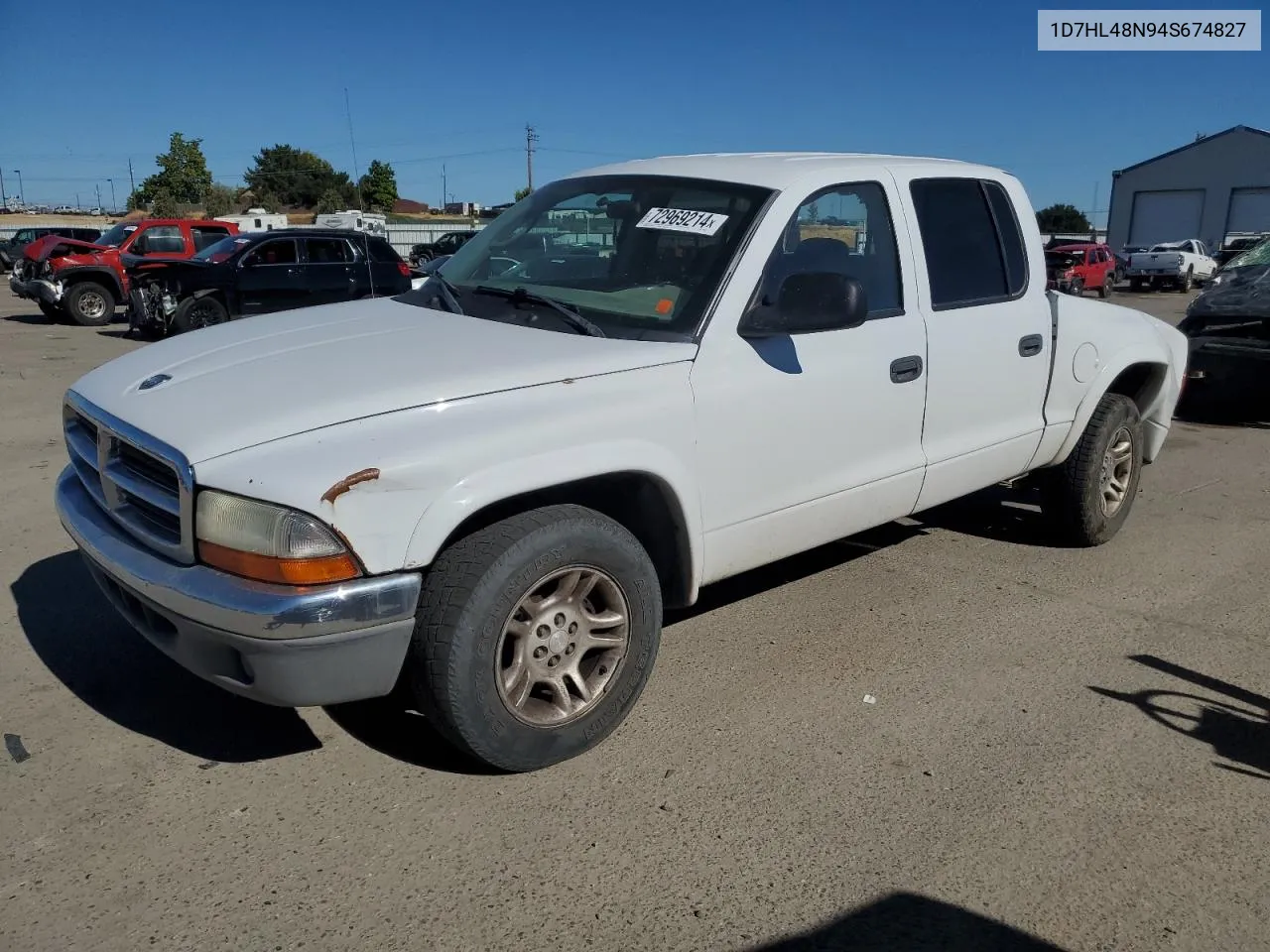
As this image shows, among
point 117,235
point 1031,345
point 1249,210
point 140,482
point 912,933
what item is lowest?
point 912,933

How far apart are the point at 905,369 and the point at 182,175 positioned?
67.7m

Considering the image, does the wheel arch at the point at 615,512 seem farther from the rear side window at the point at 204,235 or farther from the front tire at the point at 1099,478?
the rear side window at the point at 204,235

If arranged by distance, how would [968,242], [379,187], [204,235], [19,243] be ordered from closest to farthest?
[968,242], [204,235], [19,243], [379,187]

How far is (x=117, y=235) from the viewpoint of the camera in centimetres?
1838

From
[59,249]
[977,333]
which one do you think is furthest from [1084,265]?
[977,333]

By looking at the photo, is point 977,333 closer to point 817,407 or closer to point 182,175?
point 817,407

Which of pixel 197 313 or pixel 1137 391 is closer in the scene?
pixel 1137 391

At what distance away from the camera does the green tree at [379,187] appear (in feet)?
254

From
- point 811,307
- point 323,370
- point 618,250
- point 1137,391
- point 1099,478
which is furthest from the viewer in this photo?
point 1137,391

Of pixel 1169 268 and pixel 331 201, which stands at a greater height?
pixel 331 201

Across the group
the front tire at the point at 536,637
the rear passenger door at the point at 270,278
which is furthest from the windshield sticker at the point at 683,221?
the rear passenger door at the point at 270,278

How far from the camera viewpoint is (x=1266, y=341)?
852 centimetres

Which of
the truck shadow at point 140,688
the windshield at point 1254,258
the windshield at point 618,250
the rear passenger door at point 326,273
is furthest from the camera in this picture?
the rear passenger door at point 326,273

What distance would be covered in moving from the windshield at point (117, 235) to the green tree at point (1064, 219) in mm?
63334
